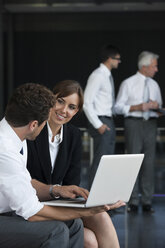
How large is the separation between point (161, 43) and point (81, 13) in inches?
72.6

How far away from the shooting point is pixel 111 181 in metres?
2.28

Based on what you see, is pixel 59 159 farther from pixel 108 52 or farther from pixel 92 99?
pixel 108 52

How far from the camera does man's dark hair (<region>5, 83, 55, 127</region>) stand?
218 centimetres

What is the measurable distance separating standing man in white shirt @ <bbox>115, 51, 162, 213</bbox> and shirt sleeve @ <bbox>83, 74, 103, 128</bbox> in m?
0.27

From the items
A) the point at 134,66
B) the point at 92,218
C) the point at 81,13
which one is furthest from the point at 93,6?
the point at 92,218

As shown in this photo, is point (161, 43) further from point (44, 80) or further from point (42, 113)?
point (42, 113)

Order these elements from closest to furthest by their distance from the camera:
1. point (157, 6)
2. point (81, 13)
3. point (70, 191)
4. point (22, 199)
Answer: point (22, 199) < point (70, 191) < point (157, 6) < point (81, 13)

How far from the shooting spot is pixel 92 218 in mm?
2730

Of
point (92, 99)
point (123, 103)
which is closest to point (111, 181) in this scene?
point (92, 99)

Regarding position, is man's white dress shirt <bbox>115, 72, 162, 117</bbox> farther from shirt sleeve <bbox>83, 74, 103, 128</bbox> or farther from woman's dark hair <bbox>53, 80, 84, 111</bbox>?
woman's dark hair <bbox>53, 80, 84, 111</bbox>

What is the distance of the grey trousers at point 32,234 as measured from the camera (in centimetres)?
213

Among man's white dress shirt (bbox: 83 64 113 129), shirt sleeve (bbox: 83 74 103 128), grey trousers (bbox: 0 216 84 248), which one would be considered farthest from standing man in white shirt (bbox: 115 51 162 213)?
grey trousers (bbox: 0 216 84 248)

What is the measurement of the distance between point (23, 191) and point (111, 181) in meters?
0.41

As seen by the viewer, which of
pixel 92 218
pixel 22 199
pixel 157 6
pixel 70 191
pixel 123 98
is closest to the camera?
pixel 22 199
